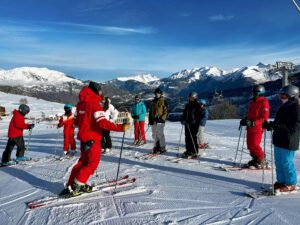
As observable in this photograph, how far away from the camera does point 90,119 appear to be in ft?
18.9

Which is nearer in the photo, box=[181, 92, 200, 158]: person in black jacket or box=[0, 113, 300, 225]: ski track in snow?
box=[0, 113, 300, 225]: ski track in snow

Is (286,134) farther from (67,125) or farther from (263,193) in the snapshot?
(67,125)

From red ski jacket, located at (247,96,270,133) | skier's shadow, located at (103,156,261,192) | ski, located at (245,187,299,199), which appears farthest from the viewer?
red ski jacket, located at (247,96,270,133)

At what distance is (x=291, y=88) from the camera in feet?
18.4

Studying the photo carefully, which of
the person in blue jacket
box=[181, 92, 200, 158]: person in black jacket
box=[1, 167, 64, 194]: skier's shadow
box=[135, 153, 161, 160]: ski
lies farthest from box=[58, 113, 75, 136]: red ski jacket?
the person in blue jacket

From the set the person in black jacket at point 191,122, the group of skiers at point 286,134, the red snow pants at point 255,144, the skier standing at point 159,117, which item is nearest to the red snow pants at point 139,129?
the skier standing at point 159,117

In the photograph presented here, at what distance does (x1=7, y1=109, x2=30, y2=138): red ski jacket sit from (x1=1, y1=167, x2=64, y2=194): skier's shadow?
1.08m

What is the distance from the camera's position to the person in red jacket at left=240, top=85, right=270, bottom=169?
7445mm

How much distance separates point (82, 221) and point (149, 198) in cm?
129

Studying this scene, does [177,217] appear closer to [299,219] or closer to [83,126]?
[299,219]

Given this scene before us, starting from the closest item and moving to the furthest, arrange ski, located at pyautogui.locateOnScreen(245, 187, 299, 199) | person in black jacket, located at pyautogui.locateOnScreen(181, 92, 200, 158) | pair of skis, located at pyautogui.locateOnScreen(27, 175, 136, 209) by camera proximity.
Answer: pair of skis, located at pyautogui.locateOnScreen(27, 175, 136, 209), ski, located at pyautogui.locateOnScreen(245, 187, 299, 199), person in black jacket, located at pyautogui.locateOnScreen(181, 92, 200, 158)

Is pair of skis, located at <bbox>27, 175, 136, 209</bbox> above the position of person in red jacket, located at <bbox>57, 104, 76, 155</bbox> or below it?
below

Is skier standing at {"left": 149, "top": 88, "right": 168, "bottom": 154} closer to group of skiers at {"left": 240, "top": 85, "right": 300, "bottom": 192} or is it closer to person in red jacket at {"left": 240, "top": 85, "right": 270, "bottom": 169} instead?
person in red jacket at {"left": 240, "top": 85, "right": 270, "bottom": 169}

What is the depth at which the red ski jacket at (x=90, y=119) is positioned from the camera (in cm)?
568
